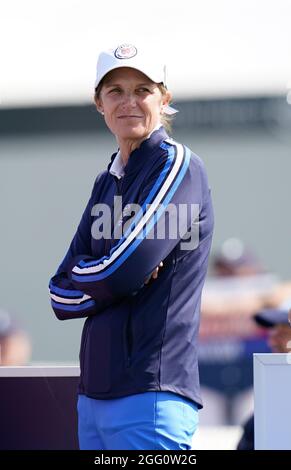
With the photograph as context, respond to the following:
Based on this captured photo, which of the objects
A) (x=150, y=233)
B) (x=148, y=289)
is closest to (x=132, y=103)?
(x=150, y=233)

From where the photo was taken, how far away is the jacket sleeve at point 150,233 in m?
1.77

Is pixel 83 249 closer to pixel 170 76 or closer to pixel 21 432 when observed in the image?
pixel 21 432

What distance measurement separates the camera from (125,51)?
1.91m

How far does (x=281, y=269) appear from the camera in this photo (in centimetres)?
498

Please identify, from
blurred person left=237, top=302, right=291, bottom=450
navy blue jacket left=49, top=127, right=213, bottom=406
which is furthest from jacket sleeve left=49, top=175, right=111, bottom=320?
blurred person left=237, top=302, right=291, bottom=450

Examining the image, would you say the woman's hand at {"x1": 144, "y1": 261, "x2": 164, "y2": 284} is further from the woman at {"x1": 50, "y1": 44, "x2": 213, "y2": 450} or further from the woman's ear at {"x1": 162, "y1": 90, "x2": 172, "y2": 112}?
the woman's ear at {"x1": 162, "y1": 90, "x2": 172, "y2": 112}

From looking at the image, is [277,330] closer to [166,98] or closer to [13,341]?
[166,98]

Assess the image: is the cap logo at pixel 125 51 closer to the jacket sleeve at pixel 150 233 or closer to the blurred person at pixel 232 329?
the jacket sleeve at pixel 150 233

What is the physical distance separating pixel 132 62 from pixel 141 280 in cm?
47

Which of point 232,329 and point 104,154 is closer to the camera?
point 104,154

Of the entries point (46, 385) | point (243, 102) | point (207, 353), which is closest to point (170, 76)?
point (243, 102)

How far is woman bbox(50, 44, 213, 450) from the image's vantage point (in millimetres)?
1744

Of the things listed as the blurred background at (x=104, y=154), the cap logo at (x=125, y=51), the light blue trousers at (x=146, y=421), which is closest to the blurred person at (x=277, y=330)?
the light blue trousers at (x=146, y=421)

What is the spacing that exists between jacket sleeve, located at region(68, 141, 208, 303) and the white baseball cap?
15 cm
